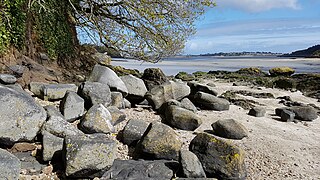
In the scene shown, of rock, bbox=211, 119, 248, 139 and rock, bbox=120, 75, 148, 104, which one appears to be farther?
rock, bbox=120, 75, 148, 104

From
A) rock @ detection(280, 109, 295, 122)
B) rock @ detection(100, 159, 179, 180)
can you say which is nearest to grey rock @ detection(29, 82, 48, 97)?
rock @ detection(100, 159, 179, 180)

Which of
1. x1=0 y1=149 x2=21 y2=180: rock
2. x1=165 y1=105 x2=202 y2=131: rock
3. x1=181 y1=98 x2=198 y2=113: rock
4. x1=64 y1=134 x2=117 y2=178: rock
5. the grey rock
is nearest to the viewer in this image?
x1=0 y1=149 x2=21 y2=180: rock

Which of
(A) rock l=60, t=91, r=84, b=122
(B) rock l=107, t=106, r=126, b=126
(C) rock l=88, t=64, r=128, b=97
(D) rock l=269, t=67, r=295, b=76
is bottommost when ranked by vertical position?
(D) rock l=269, t=67, r=295, b=76

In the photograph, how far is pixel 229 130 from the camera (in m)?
6.37

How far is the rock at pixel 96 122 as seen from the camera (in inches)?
222

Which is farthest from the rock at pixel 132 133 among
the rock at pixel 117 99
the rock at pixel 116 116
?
the rock at pixel 117 99

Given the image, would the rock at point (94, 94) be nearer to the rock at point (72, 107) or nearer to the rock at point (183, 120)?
the rock at point (72, 107)

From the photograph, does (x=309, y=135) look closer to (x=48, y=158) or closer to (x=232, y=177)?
(x=232, y=177)

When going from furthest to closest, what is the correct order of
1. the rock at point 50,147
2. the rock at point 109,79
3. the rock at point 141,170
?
the rock at point 109,79, the rock at point 50,147, the rock at point 141,170

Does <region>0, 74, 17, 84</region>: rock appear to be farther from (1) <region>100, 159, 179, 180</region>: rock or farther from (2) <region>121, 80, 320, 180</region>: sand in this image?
(1) <region>100, 159, 179, 180</region>: rock

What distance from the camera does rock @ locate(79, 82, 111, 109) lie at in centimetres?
665

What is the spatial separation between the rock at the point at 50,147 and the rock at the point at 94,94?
181cm

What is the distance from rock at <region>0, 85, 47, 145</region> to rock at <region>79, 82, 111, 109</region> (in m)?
1.53

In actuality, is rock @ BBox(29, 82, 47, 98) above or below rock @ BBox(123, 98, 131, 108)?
above
